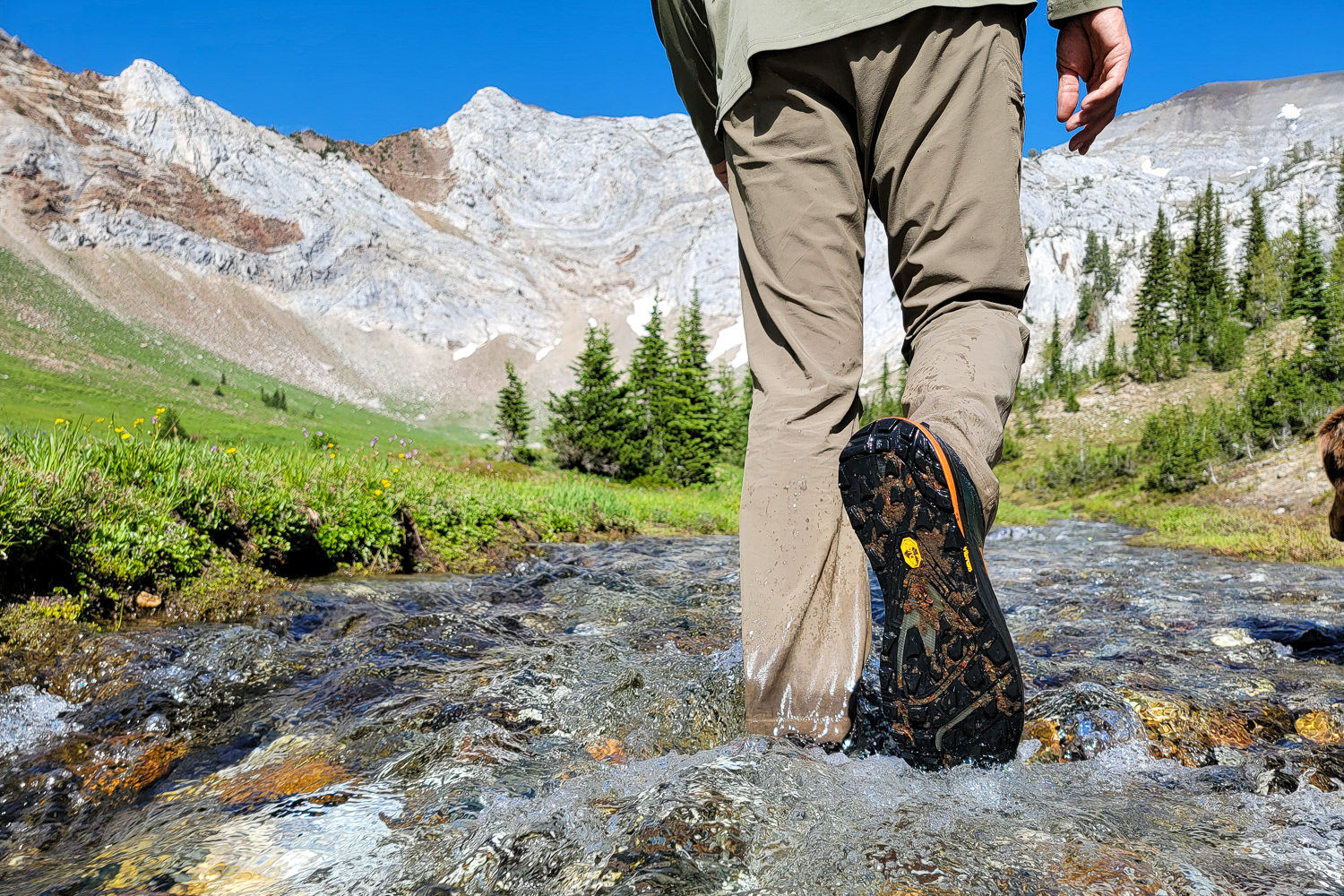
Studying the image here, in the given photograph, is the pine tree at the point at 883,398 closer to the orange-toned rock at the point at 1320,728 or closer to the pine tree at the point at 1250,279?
the pine tree at the point at 1250,279

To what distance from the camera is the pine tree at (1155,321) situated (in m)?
54.1

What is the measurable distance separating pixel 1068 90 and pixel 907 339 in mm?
1030

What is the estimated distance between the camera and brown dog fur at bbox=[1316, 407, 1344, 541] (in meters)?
3.36

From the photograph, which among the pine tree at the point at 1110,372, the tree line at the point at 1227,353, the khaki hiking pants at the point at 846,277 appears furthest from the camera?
the pine tree at the point at 1110,372

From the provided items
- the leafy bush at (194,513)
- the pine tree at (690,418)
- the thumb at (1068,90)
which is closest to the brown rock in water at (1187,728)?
the thumb at (1068,90)

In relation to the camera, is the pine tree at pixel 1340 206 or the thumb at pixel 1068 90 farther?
the pine tree at pixel 1340 206

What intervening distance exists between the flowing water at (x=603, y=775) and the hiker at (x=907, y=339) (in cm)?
20

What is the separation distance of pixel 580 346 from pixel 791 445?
89208 mm

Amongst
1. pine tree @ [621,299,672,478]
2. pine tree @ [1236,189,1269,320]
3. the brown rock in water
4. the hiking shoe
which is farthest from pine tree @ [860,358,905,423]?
the hiking shoe

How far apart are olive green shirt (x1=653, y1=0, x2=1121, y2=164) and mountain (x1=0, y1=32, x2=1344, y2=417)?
58962 mm

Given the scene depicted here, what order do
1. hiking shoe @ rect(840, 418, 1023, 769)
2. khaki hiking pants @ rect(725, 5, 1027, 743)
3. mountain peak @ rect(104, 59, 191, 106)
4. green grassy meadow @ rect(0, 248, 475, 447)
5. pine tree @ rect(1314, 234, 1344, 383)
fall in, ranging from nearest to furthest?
hiking shoe @ rect(840, 418, 1023, 769), khaki hiking pants @ rect(725, 5, 1027, 743), pine tree @ rect(1314, 234, 1344, 383), green grassy meadow @ rect(0, 248, 475, 447), mountain peak @ rect(104, 59, 191, 106)

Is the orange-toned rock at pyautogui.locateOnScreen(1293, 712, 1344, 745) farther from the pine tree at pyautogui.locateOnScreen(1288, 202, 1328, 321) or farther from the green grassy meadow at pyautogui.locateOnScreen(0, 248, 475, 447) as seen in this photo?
the pine tree at pyautogui.locateOnScreen(1288, 202, 1328, 321)

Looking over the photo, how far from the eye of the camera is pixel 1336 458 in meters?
3.38

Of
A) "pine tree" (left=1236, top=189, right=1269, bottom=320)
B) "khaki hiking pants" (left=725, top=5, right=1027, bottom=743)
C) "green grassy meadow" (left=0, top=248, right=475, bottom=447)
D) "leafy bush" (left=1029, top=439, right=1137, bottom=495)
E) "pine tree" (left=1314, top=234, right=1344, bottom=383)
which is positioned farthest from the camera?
"pine tree" (left=1236, top=189, right=1269, bottom=320)
